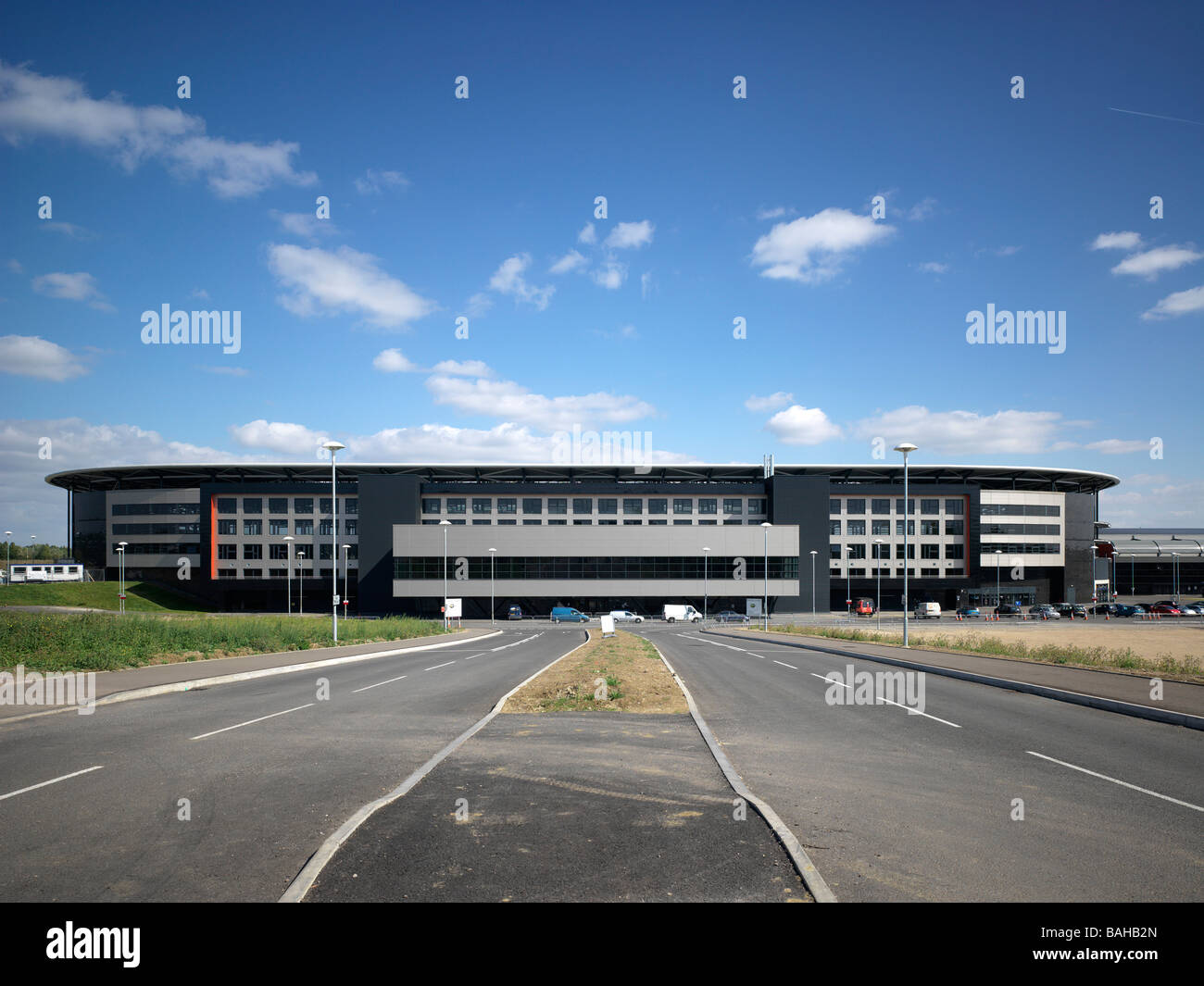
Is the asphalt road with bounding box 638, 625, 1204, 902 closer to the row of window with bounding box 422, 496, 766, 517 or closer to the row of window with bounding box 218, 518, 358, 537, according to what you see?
the row of window with bounding box 422, 496, 766, 517

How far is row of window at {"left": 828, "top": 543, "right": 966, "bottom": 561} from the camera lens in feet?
296

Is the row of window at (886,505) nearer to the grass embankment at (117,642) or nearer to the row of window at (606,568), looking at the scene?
the row of window at (606,568)

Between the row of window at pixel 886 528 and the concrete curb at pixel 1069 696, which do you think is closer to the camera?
the concrete curb at pixel 1069 696

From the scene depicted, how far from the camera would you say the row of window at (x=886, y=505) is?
9081 cm

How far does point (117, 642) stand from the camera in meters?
21.4

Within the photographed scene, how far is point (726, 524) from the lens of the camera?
8675 cm

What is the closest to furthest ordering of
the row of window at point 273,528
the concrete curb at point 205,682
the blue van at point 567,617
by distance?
the concrete curb at point 205,682, the blue van at point 567,617, the row of window at point 273,528

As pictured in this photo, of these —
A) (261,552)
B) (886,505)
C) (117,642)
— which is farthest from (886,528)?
(117,642)

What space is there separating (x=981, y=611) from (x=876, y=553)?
44.6 feet

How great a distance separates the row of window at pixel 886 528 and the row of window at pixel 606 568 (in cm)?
1402

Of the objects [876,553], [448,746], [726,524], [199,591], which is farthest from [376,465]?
[448,746]

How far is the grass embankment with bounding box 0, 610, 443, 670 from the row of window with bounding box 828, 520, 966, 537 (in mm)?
73465

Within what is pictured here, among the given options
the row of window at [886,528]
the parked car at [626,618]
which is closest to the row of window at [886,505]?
the row of window at [886,528]
